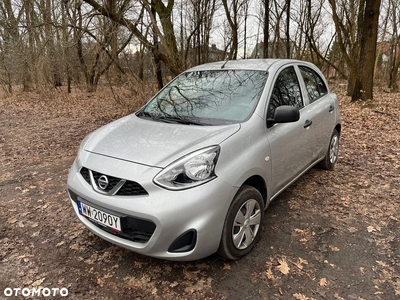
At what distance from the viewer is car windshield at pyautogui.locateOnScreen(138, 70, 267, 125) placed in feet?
9.35

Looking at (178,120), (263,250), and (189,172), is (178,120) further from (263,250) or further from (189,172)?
(263,250)

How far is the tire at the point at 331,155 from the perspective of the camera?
14.0ft

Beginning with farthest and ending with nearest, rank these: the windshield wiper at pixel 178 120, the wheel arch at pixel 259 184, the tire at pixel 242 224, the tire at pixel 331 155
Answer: the tire at pixel 331 155 < the windshield wiper at pixel 178 120 < the wheel arch at pixel 259 184 < the tire at pixel 242 224

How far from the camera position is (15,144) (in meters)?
6.74

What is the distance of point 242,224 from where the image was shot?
97.4 inches

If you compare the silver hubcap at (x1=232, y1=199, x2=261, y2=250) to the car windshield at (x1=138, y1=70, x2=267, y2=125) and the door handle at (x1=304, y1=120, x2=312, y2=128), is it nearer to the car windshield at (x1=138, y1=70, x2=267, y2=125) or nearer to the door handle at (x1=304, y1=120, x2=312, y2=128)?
the car windshield at (x1=138, y1=70, x2=267, y2=125)

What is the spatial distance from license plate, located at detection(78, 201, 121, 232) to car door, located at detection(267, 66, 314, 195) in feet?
4.84

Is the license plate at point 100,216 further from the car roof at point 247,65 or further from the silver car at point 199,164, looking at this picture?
the car roof at point 247,65

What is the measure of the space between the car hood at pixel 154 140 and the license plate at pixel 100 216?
44 cm

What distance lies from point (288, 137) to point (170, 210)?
1570mm

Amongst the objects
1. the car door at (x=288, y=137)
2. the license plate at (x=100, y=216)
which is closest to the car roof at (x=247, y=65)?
the car door at (x=288, y=137)

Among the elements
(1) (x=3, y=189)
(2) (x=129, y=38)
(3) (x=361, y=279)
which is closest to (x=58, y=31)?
(2) (x=129, y=38)

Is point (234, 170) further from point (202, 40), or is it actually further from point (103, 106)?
point (202, 40)

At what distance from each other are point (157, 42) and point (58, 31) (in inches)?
127
